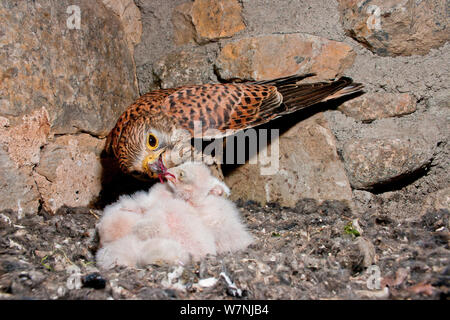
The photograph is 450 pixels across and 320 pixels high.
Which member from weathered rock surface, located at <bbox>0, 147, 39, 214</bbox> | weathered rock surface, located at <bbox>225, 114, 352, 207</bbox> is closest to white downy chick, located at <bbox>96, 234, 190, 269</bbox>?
weathered rock surface, located at <bbox>0, 147, 39, 214</bbox>

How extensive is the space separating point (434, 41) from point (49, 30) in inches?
85.8

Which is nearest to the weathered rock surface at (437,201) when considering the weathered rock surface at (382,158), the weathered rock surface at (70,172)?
the weathered rock surface at (382,158)

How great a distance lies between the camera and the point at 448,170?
2.44m

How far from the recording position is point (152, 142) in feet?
8.68

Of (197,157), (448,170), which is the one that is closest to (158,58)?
(197,157)

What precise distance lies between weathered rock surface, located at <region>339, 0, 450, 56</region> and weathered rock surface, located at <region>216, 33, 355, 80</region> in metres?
0.14

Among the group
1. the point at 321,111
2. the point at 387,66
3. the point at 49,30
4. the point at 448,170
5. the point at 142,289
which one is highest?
the point at 49,30

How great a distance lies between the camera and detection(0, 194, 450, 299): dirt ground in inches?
63.2

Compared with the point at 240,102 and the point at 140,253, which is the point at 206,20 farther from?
the point at 140,253

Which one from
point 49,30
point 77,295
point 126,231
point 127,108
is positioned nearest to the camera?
point 77,295

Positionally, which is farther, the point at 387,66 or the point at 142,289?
the point at 387,66

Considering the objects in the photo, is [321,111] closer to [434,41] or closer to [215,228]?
[434,41]

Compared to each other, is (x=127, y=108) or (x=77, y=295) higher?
(x=127, y=108)

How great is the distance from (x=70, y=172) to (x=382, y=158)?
1.89 meters
